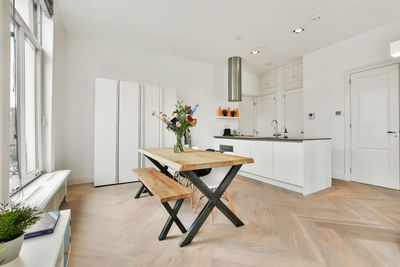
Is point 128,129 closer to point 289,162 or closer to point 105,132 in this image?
point 105,132

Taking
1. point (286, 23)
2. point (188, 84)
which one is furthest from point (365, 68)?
point (188, 84)

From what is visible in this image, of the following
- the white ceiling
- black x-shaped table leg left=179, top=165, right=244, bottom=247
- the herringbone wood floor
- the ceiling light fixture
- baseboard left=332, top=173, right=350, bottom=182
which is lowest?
the herringbone wood floor

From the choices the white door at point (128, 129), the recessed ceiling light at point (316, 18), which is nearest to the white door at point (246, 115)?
the recessed ceiling light at point (316, 18)

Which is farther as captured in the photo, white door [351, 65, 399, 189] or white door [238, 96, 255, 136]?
white door [238, 96, 255, 136]

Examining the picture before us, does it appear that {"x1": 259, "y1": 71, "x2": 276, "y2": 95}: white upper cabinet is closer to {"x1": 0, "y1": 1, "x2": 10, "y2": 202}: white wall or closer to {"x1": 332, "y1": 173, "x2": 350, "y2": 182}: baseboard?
{"x1": 332, "y1": 173, "x2": 350, "y2": 182}: baseboard

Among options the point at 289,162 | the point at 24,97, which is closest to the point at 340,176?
the point at 289,162

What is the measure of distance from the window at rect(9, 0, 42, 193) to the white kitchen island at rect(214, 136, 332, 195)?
350 cm

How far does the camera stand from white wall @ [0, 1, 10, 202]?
1.15 m

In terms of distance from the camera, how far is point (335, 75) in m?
3.91

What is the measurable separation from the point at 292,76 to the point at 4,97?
561cm

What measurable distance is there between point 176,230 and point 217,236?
1.40 ft

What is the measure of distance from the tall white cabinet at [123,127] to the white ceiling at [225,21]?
1051 mm

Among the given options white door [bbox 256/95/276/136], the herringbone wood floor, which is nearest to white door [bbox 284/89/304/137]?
white door [bbox 256/95/276/136]

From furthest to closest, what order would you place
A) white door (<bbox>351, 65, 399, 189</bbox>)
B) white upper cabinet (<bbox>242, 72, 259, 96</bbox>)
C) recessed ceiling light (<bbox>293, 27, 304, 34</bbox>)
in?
white upper cabinet (<bbox>242, 72, 259, 96</bbox>), recessed ceiling light (<bbox>293, 27, 304, 34</bbox>), white door (<bbox>351, 65, 399, 189</bbox>)
